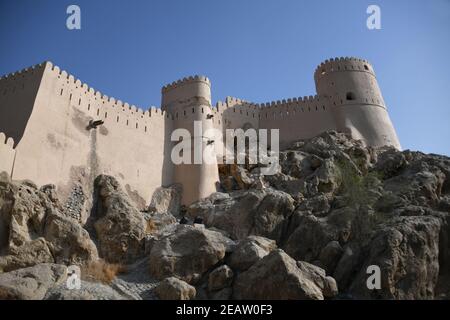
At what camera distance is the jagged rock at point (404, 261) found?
14.0 m

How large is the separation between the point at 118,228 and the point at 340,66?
23.2 m

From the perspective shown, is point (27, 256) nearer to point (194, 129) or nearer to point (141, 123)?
point (141, 123)

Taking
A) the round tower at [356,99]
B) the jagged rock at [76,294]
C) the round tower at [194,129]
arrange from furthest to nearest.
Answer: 1. the round tower at [356,99]
2. the round tower at [194,129]
3. the jagged rock at [76,294]

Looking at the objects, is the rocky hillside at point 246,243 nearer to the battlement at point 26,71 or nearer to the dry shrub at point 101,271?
the dry shrub at point 101,271

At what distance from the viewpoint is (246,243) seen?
14750mm

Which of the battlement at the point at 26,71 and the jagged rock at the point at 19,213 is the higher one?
the battlement at the point at 26,71

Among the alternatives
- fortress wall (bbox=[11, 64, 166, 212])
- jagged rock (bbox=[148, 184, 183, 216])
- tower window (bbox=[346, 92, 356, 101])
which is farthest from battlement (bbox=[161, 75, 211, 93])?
tower window (bbox=[346, 92, 356, 101])

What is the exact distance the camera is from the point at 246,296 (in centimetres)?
1246

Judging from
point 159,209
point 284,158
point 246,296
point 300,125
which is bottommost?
point 246,296

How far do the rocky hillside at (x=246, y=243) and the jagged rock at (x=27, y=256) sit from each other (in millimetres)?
32

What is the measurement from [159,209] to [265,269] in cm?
1099

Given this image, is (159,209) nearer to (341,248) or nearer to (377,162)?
(341,248)

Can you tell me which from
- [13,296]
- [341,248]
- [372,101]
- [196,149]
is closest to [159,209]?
[196,149]

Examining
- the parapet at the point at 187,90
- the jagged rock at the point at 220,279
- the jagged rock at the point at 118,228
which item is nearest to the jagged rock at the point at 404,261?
the jagged rock at the point at 220,279
